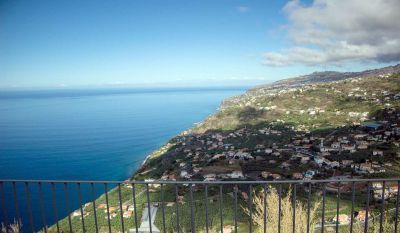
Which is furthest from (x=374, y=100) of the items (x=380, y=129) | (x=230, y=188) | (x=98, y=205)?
(x=98, y=205)

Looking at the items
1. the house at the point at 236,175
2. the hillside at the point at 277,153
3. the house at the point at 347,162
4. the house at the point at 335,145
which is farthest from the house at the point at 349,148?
the house at the point at 236,175

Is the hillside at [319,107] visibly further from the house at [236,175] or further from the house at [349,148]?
the house at [236,175]

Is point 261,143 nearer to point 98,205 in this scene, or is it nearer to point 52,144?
point 98,205

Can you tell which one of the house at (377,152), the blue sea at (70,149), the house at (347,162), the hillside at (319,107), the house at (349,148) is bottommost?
the blue sea at (70,149)

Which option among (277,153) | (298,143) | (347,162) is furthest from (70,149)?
(347,162)

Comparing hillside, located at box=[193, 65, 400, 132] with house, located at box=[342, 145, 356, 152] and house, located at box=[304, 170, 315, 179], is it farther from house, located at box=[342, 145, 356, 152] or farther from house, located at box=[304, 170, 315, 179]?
house, located at box=[304, 170, 315, 179]

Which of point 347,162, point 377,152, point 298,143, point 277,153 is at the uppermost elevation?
point 377,152

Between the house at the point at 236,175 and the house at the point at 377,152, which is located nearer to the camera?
the house at the point at 236,175

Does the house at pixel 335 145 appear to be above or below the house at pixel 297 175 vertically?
above

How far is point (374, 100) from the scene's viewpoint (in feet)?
211

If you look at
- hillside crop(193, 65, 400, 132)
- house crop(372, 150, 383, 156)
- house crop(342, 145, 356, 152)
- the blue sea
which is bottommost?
the blue sea

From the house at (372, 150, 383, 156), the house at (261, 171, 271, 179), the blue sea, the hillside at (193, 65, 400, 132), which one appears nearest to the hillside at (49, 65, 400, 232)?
the house at (261, 171, 271, 179)

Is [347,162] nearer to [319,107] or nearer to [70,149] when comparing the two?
[319,107]

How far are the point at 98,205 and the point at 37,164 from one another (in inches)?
987
